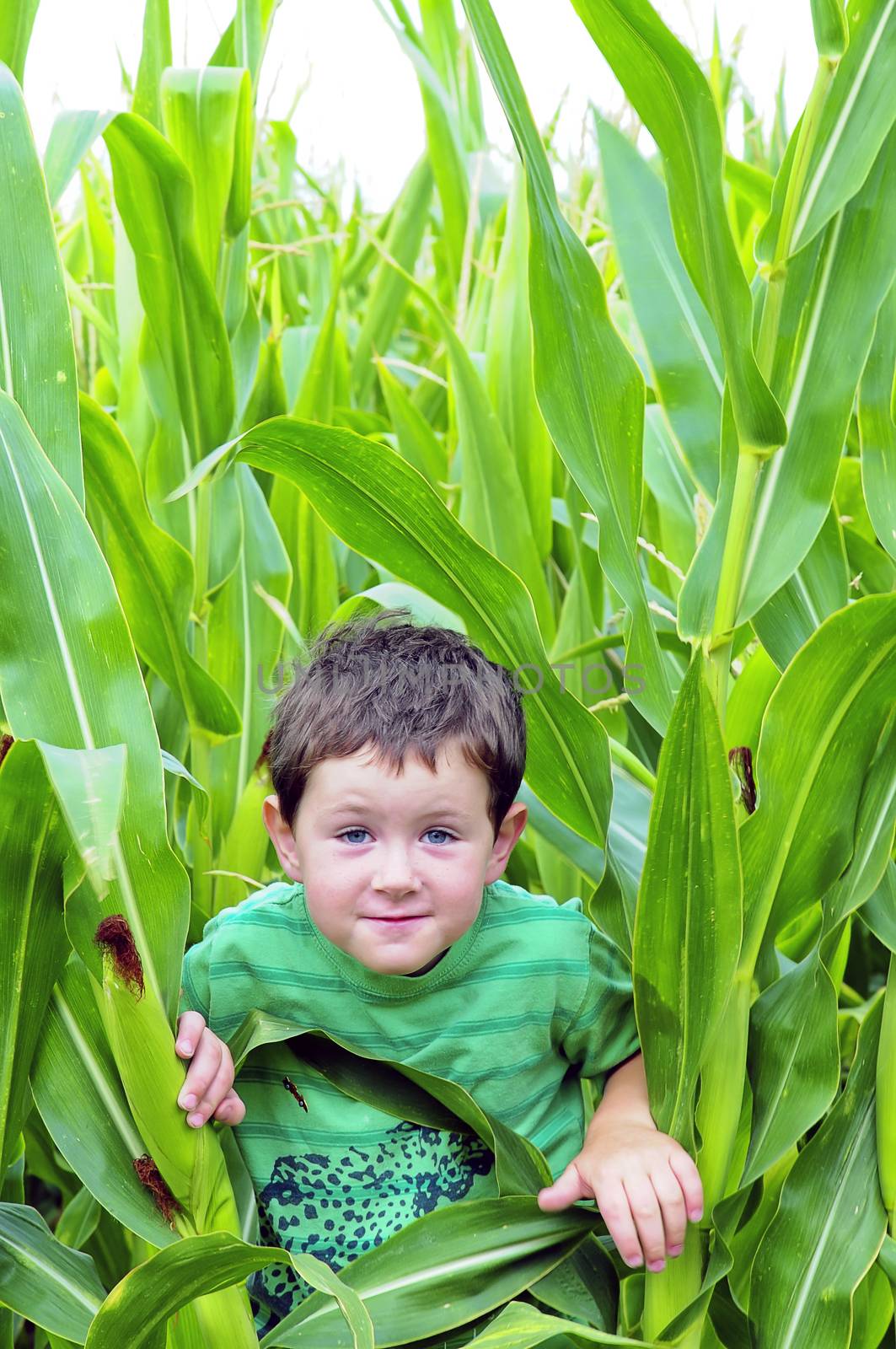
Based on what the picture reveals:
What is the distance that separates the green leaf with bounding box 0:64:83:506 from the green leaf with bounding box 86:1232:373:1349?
366 millimetres

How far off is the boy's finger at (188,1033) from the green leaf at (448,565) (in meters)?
0.23

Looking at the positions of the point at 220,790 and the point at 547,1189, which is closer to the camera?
the point at 547,1189

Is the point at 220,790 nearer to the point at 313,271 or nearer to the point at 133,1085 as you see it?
the point at 133,1085

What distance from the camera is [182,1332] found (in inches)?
25.9

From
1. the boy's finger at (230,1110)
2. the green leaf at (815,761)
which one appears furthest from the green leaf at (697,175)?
the boy's finger at (230,1110)

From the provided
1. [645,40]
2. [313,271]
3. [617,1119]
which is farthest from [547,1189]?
[313,271]

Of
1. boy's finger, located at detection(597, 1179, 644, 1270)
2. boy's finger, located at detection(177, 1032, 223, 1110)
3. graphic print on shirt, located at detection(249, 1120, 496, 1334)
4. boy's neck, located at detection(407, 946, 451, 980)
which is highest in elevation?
boy's finger, located at detection(177, 1032, 223, 1110)

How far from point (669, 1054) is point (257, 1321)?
13.1 inches

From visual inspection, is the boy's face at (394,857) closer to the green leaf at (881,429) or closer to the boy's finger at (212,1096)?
the boy's finger at (212,1096)

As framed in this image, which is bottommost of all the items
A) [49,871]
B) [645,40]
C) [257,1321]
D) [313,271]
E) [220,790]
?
[257,1321]

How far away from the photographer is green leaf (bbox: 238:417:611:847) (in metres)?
0.70

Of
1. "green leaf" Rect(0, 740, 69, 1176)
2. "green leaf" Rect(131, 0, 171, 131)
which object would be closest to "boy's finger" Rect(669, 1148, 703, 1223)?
"green leaf" Rect(0, 740, 69, 1176)

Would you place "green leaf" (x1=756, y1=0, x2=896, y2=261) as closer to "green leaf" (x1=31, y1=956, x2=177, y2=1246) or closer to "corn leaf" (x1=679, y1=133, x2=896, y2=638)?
"corn leaf" (x1=679, y1=133, x2=896, y2=638)

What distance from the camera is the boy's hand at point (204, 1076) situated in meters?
0.62
